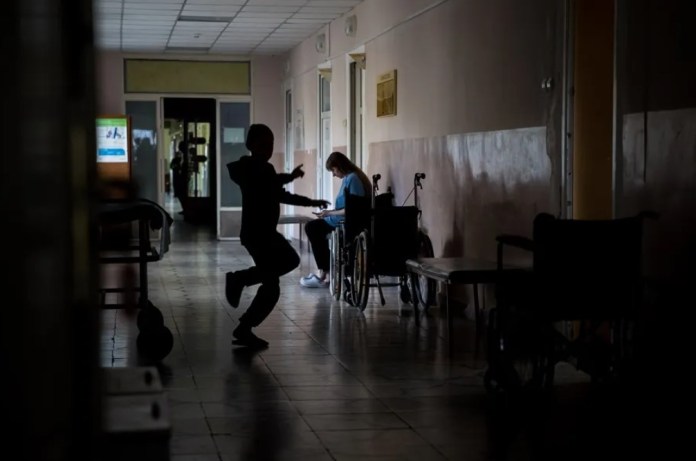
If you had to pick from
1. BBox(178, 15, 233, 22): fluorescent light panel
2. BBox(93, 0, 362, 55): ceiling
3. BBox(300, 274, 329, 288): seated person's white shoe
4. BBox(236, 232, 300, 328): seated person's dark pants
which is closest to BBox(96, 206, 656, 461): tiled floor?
BBox(236, 232, 300, 328): seated person's dark pants

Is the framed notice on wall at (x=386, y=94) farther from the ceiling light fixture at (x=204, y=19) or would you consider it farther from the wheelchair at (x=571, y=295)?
the wheelchair at (x=571, y=295)

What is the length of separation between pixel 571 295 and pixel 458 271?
137 cm

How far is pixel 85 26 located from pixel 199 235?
1711cm

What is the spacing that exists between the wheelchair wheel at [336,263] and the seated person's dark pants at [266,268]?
222cm

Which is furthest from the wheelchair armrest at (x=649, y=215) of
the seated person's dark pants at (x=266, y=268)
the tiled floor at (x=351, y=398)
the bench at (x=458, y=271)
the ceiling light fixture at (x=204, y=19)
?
the ceiling light fixture at (x=204, y=19)

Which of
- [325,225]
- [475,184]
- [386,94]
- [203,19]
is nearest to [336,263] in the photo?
[325,225]

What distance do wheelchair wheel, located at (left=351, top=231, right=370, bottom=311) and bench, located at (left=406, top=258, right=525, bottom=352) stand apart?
0.87 metres

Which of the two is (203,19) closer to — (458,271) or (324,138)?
(324,138)

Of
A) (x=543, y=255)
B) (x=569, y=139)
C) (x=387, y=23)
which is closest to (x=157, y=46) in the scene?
(x=387, y=23)

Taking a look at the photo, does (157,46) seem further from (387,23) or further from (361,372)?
(361,372)

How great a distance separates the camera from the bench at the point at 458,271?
6.25 m

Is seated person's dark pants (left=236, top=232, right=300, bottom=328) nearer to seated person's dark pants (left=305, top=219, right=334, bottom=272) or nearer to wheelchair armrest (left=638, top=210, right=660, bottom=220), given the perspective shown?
wheelchair armrest (left=638, top=210, right=660, bottom=220)

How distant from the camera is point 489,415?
4.86 meters

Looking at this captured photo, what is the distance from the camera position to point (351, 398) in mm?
5242
